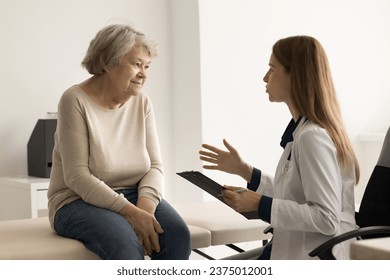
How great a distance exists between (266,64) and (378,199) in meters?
2.36

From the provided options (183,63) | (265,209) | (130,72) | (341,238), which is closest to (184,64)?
(183,63)

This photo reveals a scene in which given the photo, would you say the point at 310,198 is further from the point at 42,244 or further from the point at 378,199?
the point at 42,244

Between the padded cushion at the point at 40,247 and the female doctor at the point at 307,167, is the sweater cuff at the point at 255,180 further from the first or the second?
the padded cushion at the point at 40,247

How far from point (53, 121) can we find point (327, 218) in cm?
222

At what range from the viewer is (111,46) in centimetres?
269

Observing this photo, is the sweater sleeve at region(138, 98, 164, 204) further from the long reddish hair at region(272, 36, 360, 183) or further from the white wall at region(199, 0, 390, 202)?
the white wall at region(199, 0, 390, 202)

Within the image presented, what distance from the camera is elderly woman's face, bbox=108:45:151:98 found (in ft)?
8.86

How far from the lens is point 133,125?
9.04 ft

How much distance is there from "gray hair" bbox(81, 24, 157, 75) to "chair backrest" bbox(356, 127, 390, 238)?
39.1 inches

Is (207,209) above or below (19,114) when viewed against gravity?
below

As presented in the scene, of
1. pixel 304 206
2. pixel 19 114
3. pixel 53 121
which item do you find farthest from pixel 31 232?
pixel 19 114

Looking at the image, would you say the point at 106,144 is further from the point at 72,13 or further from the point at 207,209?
the point at 72,13

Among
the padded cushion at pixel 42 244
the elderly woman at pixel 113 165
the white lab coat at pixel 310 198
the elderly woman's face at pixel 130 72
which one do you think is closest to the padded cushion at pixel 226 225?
the padded cushion at pixel 42 244

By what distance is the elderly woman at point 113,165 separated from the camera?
2.50 metres
